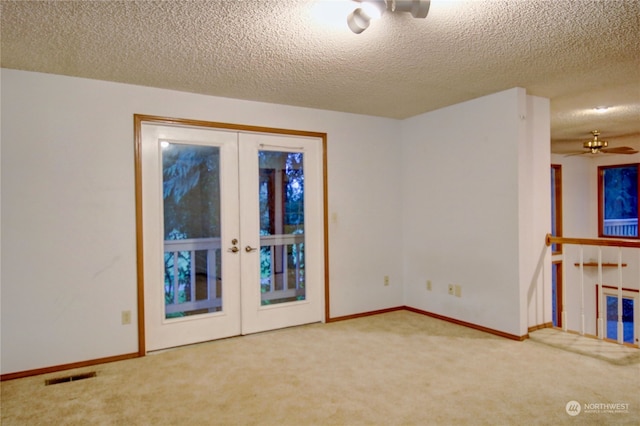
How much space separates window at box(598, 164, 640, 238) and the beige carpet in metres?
5.26

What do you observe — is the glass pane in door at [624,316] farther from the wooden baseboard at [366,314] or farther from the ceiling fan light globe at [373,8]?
the ceiling fan light globe at [373,8]

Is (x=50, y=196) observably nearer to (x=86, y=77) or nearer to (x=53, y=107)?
(x=53, y=107)

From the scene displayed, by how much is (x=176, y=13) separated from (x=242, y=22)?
1.20 ft

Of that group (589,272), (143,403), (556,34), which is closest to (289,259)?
(143,403)

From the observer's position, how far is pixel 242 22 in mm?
2281

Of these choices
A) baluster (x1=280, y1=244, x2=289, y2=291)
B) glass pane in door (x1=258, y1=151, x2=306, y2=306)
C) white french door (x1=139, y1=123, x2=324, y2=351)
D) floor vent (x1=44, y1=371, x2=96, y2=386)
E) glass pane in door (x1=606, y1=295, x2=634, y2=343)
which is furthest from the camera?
glass pane in door (x1=606, y1=295, x2=634, y2=343)

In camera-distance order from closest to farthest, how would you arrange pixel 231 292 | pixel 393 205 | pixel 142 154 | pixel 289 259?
1. pixel 142 154
2. pixel 231 292
3. pixel 289 259
4. pixel 393 205

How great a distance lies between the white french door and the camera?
354 cm

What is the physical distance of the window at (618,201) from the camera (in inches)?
283

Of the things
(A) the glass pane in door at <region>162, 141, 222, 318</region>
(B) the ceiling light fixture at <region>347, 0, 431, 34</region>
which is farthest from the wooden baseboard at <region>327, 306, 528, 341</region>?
(B) the ceiling light fixture at <region>347, 0, 431, 34</region>

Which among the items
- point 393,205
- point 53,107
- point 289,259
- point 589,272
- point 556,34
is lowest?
point 589,272

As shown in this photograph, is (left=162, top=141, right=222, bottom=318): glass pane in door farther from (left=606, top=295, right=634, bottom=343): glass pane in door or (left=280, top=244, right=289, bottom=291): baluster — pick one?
(left=606, top=295, right=634, bottom=343): glass pane in door

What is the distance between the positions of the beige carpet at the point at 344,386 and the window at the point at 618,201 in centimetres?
526

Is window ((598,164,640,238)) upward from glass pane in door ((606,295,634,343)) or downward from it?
upward
